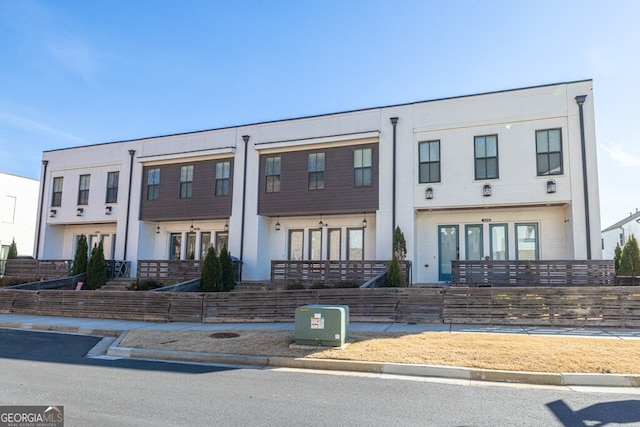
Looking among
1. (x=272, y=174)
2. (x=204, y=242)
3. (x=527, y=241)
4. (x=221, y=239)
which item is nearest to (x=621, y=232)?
(x=527, y=241)

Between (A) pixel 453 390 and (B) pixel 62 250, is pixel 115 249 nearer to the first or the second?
(B) pixel 62 250

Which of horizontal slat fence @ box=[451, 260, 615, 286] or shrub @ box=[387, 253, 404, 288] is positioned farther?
shrub @ box=[387, 253, 404, 288]

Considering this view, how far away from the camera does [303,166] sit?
20.0 m

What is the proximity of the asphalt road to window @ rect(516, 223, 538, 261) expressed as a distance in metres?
11.6

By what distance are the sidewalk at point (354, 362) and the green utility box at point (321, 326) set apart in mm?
883

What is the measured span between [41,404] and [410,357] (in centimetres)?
571

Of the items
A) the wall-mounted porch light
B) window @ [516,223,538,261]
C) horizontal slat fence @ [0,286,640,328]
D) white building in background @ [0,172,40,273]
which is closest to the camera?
horizontal slat fence @ [0,286,640,328]

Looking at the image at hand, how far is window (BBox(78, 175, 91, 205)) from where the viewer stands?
24781 mm

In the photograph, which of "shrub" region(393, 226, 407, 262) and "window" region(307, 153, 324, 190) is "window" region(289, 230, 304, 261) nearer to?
"window" region(307, 153, 324, 190)

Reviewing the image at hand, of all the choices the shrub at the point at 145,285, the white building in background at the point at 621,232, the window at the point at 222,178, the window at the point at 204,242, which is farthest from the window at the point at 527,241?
the white building in background at the point at 621,232

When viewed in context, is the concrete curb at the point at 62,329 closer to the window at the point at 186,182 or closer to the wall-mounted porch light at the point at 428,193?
the window at the point at 186,182

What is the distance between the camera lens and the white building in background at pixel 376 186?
653 inches

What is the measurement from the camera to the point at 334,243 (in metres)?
20.3

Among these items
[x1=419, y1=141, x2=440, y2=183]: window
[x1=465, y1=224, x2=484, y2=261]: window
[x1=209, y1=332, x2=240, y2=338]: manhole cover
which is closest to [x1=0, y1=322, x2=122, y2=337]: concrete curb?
[x1=209, y1=332, x2=240, y2=338]: manhole cover
